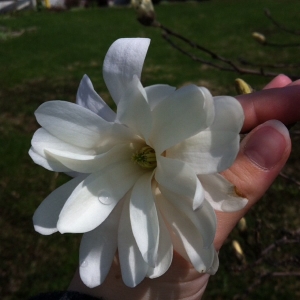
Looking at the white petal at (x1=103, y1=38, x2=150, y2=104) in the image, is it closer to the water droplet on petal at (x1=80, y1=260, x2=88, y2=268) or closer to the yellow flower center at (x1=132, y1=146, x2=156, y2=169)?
the yellow flower center at (x1=132, y1=146, x2=156, y2=169)

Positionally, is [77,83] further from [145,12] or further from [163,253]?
[163,253]

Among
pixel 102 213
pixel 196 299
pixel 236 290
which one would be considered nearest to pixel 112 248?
pixel 102 213

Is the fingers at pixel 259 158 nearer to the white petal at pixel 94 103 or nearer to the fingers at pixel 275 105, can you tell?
the fingers at pixel 275 105

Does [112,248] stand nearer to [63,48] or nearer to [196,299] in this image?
[196,299]

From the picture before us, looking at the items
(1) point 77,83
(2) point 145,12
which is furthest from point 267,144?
(1) point 77,83

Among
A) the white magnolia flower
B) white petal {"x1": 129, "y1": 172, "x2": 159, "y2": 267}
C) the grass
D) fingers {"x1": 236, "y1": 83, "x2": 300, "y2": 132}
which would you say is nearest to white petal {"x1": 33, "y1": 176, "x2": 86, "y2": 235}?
the white magnolia flower
